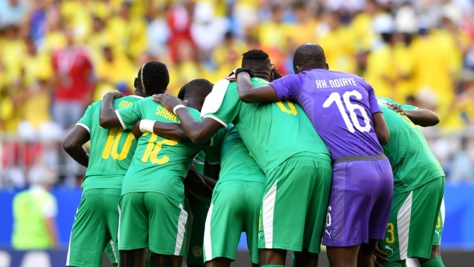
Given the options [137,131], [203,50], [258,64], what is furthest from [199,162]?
[203,50]

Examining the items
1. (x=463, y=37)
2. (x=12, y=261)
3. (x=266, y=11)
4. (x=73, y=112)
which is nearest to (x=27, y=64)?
(x=73, y=112)

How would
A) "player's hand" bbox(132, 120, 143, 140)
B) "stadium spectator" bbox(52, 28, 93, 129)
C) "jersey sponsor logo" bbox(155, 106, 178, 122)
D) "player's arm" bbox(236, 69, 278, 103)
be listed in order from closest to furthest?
"player's arm" bbox(236, 69, 278, 103) → "jersey sponsor logo" bbox(155, 106, 178, 122) → "player's hand" bbox(132, 120, 143, 140) → "stadium spectator" bbox(52, 28, 93, 129)

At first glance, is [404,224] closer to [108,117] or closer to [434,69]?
[108,117]

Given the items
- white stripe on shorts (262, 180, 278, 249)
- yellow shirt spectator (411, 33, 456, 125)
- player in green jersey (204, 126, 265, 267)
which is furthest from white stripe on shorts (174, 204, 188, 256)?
yellow shirt spectator (411, 33, 456, 125)

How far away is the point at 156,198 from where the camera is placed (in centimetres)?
856

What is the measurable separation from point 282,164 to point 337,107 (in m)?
0.67

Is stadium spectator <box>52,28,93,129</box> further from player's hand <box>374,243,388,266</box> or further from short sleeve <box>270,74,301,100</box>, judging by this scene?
short sleeve <box>270,74,301,100</box>

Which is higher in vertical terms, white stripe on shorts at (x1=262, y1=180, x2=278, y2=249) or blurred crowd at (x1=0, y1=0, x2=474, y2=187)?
blurred crowd at (x1=0, y1=0, x2=474, y2=187)

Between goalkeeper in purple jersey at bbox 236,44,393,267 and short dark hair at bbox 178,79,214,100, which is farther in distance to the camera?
short dark hair at bbox 178,79,214,100

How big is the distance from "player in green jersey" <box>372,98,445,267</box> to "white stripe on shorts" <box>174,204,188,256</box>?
181cm

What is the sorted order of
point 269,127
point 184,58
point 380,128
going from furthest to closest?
point 184,58, point 380,128, point 269,127

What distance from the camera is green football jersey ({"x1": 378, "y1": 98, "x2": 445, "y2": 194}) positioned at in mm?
8766

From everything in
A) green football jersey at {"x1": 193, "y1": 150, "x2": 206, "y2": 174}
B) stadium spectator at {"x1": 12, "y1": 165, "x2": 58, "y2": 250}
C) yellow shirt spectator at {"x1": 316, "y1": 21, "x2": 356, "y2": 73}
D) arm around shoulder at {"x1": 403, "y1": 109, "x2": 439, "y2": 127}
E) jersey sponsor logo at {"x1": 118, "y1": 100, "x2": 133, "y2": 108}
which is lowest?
stadium spectator at {"x1": 12, "y1": 165, "x2": 58, "y2": 250}

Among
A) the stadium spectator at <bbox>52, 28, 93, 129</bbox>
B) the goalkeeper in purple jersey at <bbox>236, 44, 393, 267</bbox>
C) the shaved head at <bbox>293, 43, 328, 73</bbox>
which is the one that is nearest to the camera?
the goalkeeper in purple jersey at <bbox>236, 44, 393, 267</bbox>
